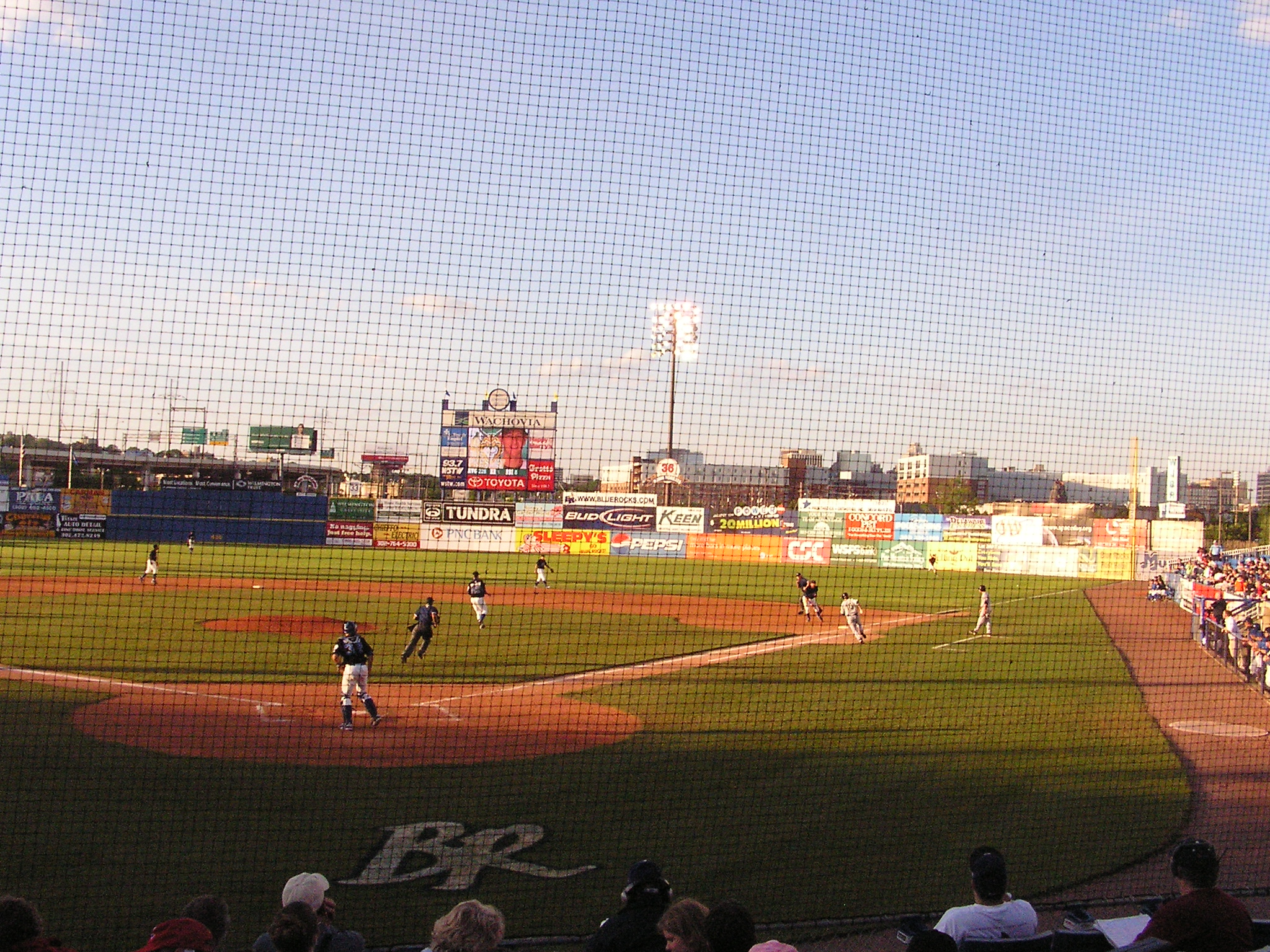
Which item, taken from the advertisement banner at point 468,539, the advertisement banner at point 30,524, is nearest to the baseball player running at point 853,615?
the advertisement banner at point 468,539

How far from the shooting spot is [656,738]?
34.9ft

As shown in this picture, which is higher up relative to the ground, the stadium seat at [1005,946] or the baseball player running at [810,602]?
the stadium seat at [1005,946]

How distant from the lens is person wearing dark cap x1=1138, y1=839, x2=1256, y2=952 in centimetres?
342

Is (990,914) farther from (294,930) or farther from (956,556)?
(956,556)

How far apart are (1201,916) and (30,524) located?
45.9 metres

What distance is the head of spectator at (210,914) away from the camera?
10.5ft

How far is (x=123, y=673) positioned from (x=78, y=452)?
39883mm

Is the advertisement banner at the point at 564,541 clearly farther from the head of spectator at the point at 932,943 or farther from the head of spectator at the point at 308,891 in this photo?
the head of spectator at the point at 932,943

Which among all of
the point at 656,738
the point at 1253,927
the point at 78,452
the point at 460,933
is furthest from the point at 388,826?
the point at 78,452

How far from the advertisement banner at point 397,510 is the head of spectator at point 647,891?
4185 cm

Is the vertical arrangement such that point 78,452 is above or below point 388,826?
above

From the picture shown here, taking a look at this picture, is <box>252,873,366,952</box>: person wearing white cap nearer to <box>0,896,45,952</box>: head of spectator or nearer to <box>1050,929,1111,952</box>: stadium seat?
<box>0,896,45,952</box>: head of spectator

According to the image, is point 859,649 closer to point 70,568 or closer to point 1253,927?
point 1253,927

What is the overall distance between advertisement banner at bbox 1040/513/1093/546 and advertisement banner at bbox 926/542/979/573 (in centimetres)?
305
